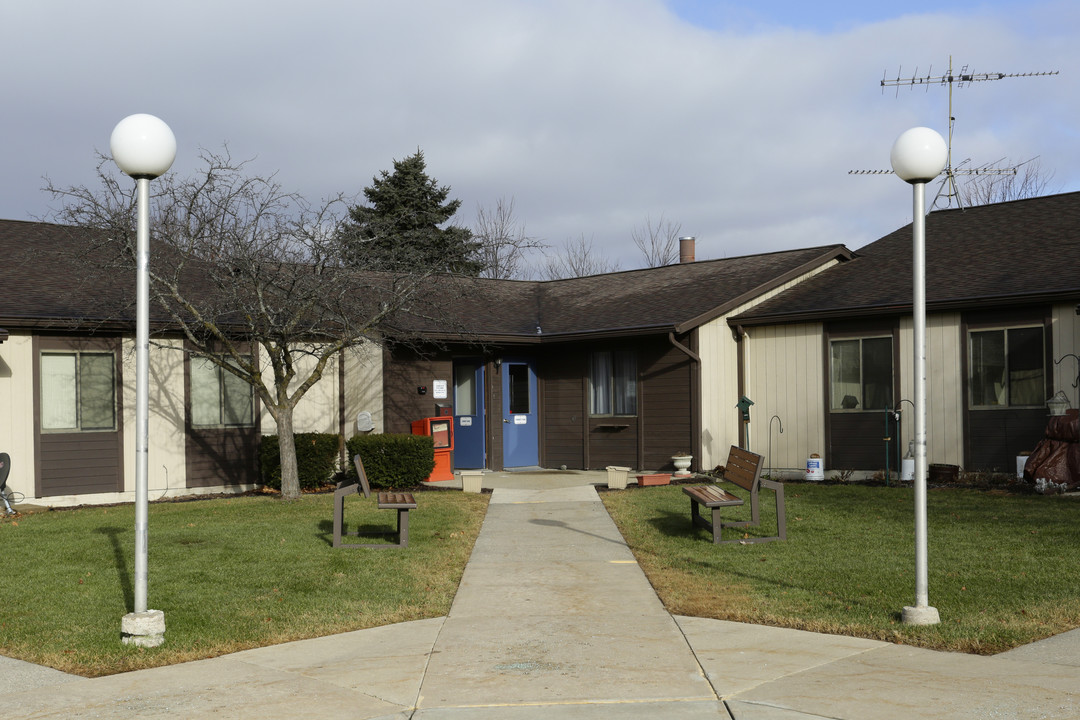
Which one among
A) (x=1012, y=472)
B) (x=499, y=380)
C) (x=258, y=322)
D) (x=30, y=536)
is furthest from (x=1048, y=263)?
(x=30, y=536)

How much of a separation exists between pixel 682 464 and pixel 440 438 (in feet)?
13.4

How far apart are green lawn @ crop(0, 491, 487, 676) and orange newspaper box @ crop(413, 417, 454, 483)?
4.39 metres

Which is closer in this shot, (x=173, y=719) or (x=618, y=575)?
(x=173, y=719)

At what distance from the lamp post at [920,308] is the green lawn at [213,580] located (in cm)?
330

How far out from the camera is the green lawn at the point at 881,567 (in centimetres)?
662

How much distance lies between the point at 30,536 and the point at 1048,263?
14.2m

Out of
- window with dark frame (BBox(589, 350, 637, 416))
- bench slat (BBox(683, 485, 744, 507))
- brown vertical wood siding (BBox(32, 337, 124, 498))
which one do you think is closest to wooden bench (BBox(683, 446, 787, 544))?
bench slat (BBox(683, 485, 744, 507))

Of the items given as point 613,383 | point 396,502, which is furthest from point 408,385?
point 396,502

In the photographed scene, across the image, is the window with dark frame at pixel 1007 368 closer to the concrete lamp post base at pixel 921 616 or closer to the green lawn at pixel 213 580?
the green lawn at pixel 213 580

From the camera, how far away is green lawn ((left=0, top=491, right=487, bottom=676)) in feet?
21.3

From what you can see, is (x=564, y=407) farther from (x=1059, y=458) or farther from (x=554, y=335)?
(x=1059, y=458)

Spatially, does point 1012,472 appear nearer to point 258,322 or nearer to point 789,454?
point 789,454

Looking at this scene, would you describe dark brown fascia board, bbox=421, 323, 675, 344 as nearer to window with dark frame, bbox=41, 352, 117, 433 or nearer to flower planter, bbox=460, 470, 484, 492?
flower planter, bbox=460, 470, 484, 492

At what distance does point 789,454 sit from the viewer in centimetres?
1692
